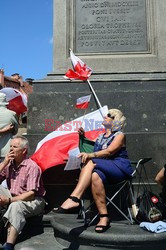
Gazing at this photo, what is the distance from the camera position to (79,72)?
225 inches

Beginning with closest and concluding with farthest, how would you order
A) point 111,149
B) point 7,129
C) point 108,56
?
1. point 111,149
2. point 7,129
3. point 108,56

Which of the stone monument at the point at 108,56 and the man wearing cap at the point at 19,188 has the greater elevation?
the stone monument at the point at 108,56

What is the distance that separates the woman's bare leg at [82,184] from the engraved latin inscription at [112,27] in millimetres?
3310

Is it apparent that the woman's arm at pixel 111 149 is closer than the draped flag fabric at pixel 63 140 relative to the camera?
Yes

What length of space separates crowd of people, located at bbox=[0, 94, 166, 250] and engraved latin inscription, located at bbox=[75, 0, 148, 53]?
2519mm

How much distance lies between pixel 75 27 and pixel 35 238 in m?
4.26

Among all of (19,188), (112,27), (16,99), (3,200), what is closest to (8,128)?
(19,188)

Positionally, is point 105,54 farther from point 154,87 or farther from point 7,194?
point 7,194

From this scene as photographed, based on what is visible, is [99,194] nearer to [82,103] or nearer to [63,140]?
[63,140]

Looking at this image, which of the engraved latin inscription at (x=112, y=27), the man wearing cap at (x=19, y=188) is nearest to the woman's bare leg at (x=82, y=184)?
the man wearing cap at (x=19, y=188)

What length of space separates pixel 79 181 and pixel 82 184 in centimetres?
7

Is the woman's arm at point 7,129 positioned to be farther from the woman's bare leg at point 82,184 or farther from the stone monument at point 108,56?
the woman's bare leg at point 82,184

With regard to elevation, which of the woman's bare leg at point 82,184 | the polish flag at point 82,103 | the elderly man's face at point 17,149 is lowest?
the woman's bare leg at point 82,184

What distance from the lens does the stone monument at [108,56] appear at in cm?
551
